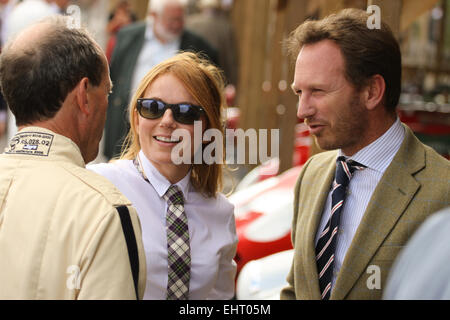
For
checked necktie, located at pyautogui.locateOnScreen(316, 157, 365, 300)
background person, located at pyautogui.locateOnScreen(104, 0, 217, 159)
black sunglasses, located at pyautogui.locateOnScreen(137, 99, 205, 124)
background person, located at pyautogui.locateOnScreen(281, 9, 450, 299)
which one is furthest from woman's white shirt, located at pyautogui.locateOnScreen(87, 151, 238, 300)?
background person, located at pyautogui.locateOnScreen(104, 0, 217, 159)

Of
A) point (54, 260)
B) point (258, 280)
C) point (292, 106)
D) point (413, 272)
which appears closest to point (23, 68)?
point (54, 260)

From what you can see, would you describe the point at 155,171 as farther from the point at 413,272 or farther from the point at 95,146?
the point at 413,272

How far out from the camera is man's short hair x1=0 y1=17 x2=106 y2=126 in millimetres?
1921

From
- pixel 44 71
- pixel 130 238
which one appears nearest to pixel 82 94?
pixel 44 71

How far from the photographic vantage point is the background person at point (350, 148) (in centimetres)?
249

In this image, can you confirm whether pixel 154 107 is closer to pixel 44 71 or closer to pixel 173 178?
pixel 173 178

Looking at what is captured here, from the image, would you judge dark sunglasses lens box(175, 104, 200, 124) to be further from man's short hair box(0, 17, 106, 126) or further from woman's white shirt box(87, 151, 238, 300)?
man's short hair box(0, 17, 106, 126)

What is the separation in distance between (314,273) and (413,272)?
1.44 metres

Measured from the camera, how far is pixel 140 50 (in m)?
6.39

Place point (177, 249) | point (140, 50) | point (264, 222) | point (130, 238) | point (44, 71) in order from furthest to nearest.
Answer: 1. point (140, 50)
2. point (264, 222)
3. point (177, 249)
4. point (44, 71)
5. point (130, 238)

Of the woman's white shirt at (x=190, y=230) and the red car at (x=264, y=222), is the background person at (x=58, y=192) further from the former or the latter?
the red car at (x=264, y=222)

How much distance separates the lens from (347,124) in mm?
2656

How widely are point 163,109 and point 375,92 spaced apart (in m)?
0.87

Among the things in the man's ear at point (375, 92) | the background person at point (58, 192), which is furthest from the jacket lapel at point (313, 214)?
the background person at point (58, 192)
